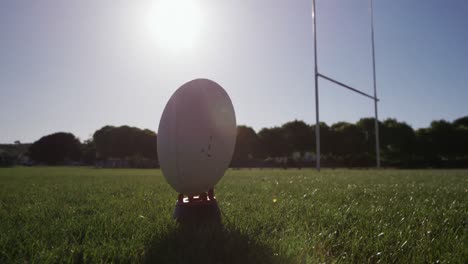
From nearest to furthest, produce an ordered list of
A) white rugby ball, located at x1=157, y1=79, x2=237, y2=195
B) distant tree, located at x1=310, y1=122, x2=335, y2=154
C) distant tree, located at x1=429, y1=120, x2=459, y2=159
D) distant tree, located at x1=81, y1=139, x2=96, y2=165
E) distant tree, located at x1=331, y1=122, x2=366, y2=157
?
white rugby ball, located at x1=157, y1=79, x2=237, y2=195 < distant tree, located at x1=429, y1=120, x2=459, y2=159 < distant tree, located at x1=331, y1=122, x2=366, y2=157 < distant tree, located at x1=310, y1=122, x2=335, y2=154 < distant tree, located at x1=81, y1=139, x2=96, y2=165

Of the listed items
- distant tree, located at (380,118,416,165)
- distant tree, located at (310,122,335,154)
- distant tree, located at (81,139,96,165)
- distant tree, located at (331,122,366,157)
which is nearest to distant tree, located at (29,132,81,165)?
distant tree, located at (81,139,96,165)

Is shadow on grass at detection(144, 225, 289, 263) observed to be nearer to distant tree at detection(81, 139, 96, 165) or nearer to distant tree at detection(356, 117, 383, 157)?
distant tree at detection(356, 117, 383, 157)

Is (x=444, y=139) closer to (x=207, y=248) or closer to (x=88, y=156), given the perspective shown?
(x=207, y=248)

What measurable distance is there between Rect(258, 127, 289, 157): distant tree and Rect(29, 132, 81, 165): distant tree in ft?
158

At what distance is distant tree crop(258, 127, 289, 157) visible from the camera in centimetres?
5956

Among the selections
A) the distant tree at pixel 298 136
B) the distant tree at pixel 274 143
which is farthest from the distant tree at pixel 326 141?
the distant tree at pixel 274 143

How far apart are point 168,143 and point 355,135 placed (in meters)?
54.4

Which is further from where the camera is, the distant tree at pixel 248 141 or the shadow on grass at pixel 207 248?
the distant tree at pixel 248 141

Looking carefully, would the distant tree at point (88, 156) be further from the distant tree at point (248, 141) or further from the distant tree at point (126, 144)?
the distant tree at point (248, 141)

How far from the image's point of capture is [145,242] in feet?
6.88

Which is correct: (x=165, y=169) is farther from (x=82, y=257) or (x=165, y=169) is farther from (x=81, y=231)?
(x=82, y=257)

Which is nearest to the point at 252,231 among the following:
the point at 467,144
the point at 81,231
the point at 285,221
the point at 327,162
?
the point at 285,221

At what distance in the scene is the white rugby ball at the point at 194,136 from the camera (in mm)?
2504

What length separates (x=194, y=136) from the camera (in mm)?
2506
